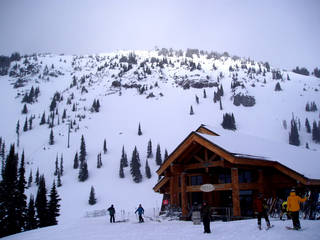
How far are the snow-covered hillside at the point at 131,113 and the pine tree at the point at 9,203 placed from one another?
19.5 m

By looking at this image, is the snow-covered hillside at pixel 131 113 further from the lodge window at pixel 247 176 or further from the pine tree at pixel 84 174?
the lodge window at pixel 247 176

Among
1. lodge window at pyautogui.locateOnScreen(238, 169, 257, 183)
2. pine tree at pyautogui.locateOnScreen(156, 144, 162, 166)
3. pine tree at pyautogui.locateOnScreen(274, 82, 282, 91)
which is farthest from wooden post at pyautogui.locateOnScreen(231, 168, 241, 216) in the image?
pine tree at pyautogui.locateOnScreen(274, 82, 282, 91)

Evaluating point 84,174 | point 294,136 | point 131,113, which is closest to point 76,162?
point 84,174

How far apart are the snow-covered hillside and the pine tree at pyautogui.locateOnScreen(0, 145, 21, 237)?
19463 millimetres

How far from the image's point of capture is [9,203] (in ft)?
106

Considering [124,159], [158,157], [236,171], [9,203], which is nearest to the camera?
[236,171]

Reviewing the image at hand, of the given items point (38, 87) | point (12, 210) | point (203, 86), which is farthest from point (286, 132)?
point (38, 87)

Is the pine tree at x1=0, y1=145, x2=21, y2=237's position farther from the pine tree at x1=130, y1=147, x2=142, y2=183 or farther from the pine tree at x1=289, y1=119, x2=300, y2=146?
the pine tree at x1=289, y1=119, x2=300, y2=146

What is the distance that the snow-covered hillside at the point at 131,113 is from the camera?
2859 inches

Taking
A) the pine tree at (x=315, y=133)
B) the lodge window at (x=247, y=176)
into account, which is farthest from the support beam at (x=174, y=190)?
the pine tree at (x=315, y=133)

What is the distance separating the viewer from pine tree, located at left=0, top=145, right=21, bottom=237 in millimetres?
31203

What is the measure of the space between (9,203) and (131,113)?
299ft

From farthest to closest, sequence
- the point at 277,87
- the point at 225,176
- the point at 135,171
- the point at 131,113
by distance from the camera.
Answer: the point at 277,87 < the point at 131,113 < the point at 135,171 < the point at 225,176

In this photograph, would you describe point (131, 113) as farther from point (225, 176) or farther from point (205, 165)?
point (205, 165)
